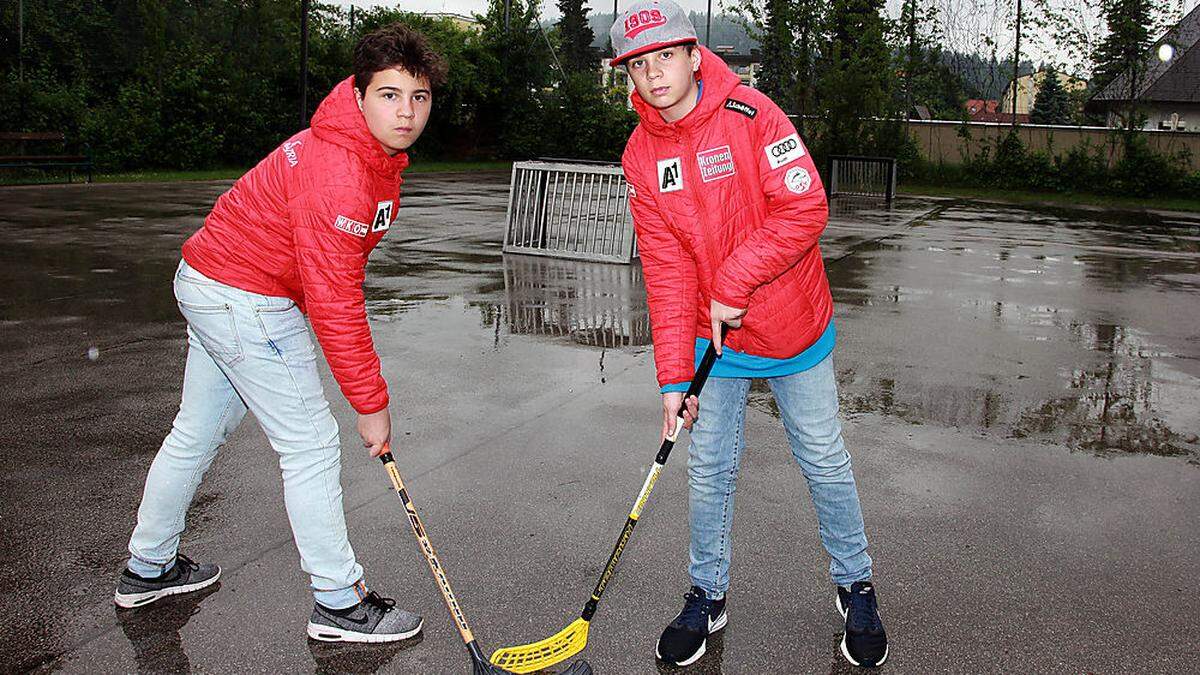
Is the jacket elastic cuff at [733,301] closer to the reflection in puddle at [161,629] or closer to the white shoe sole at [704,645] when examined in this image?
the white shoe sole at [704,645]

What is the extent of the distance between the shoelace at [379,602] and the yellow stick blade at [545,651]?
48 centimetres

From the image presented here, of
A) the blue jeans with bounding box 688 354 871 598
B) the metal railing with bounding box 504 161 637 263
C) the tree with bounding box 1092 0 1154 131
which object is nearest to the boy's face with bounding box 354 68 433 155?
the blue jeans with bounding box 688 354 871 598

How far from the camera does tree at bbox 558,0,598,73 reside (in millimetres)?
80438

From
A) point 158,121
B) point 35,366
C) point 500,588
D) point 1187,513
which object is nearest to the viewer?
point 500,588

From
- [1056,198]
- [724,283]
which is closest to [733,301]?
Result: [724,283]

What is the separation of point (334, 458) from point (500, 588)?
82 centimetres

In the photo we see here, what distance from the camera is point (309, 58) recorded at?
29562 mm

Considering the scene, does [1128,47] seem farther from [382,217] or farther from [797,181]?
[382,217]

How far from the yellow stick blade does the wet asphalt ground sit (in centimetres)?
16

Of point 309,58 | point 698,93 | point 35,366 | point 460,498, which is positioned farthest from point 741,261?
point 309,58

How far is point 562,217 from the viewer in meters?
12.6

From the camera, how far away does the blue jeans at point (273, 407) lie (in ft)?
10.8

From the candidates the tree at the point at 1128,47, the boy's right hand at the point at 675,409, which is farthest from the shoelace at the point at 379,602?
the tree at the point at 1128,47

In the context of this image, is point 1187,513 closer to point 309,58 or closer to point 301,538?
point 301,538
